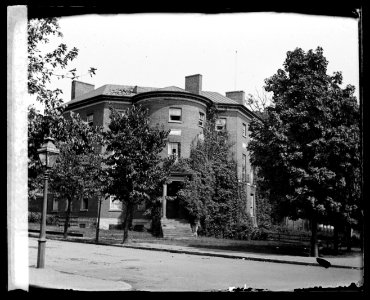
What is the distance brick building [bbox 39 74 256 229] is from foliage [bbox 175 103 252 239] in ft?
0.39

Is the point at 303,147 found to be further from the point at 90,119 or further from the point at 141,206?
the point at 90,119

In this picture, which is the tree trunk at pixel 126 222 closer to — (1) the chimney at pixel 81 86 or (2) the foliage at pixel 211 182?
(2) the foliage at pixel 211 182

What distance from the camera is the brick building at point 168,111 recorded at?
3.02 meters

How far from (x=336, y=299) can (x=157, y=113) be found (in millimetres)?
2541

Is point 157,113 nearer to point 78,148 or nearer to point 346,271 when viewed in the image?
point 78,148

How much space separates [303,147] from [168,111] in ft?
17.6

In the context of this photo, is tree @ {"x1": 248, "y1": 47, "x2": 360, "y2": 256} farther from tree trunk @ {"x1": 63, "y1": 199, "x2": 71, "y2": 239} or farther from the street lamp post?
the street lamp post

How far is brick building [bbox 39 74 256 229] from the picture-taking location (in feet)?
9.90

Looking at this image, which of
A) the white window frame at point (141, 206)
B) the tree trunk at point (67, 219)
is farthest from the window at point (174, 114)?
the tree trunk at point (67, 219)

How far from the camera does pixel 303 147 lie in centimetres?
859

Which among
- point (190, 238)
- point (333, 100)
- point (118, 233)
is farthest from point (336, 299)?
point (333, 100)

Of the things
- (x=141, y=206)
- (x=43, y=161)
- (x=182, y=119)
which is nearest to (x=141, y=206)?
(x=141, y=206)

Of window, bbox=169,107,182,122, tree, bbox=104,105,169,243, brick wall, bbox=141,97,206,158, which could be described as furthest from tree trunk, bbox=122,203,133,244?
window, bbox=169,107,182,122

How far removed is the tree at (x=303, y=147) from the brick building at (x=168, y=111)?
214 cm
